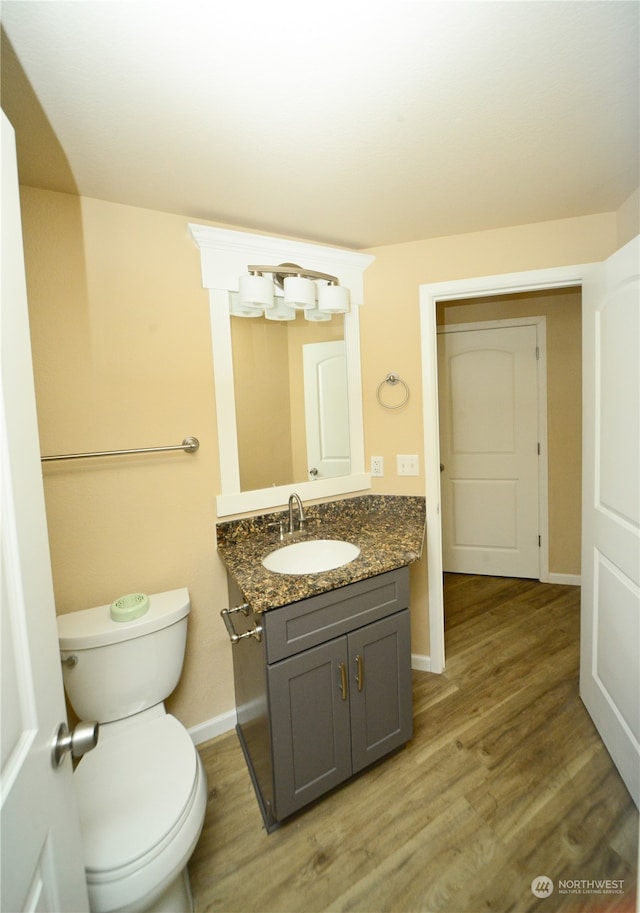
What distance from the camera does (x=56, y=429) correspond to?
1408 millimetres

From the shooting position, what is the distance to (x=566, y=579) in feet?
9.89

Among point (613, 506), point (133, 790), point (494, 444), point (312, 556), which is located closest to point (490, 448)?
point (494, 444)

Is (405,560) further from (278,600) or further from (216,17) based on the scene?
(216,17)

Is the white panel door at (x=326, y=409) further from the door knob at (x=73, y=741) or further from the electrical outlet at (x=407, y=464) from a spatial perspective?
the door knob at (x=73, y=741)

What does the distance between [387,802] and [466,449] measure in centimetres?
239

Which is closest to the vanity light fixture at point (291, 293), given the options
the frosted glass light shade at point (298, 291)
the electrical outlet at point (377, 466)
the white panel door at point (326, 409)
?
the frosted glass light shade at point (298, 291)

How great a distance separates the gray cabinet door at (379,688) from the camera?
1.41 meters

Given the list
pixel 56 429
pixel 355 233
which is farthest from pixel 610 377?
pixel 56 429

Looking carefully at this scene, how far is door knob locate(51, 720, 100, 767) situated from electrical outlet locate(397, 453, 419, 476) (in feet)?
5.31

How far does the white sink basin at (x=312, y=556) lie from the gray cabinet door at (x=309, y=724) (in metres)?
0.35

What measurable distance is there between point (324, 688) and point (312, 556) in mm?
500

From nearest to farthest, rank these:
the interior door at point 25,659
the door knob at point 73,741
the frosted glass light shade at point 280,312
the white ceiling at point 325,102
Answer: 1. the interior door at point 25,659
2. the door knob at point 73,741
3. the white ceiling at point 325,102
4. the frosted glass light shade at point 280,312

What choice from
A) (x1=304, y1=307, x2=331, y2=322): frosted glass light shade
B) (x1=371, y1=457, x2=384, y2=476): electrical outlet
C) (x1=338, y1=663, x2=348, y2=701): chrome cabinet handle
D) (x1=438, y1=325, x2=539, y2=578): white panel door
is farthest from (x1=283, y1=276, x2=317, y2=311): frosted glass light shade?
(x1=438, y1=325, x2=539, y2=578): white panel door

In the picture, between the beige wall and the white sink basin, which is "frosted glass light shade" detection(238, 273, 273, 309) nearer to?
the beige wall
